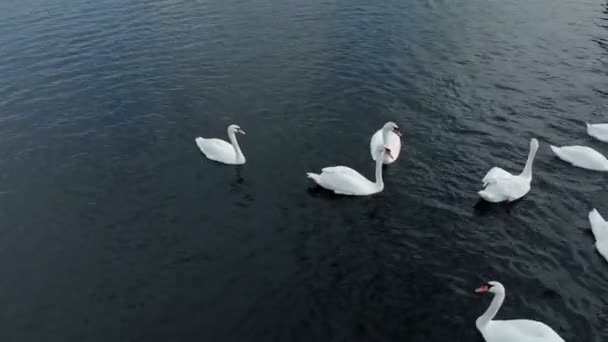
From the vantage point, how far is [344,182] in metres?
19.8

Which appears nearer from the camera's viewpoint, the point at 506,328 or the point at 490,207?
the point at 506,328

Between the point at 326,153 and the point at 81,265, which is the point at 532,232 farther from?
the point at 81,265

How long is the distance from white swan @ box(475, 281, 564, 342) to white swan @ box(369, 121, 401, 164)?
28.3 ft

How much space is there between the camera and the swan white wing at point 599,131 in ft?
73.3

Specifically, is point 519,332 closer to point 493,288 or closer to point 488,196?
point 493,288

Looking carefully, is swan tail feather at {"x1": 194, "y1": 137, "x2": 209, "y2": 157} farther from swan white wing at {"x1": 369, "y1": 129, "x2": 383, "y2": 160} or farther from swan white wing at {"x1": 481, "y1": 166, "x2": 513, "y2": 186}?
swan white wing at {"x1": 481, "y1": 166, "x2": 513, "y2": 186}

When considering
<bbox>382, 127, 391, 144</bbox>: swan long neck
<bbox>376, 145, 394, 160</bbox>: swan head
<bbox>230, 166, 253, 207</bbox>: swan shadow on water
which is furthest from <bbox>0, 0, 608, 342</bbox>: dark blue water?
<bbox>382, 127, 391, 144</bbox>: swan long neck

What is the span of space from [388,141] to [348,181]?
11.0 ft

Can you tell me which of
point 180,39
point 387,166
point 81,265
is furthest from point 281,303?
point 180,39

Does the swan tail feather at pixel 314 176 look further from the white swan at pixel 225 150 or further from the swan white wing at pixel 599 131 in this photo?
the swan white wing at pixel 599 131

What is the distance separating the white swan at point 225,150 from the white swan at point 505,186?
1017cm

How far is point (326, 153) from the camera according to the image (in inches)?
896

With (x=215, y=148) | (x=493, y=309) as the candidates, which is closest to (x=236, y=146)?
(x=215, y=148)

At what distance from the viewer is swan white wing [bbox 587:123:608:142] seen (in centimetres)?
2234
